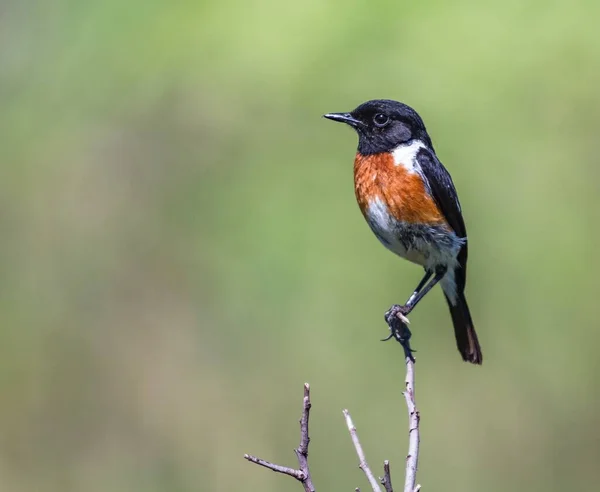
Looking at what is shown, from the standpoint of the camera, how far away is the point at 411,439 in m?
3.30

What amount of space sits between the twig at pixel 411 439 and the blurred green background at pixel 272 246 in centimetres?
314

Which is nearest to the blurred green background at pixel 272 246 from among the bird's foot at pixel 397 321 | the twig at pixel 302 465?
the bird's foot at pixel 397 321

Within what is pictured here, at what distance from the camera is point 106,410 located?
7477mm

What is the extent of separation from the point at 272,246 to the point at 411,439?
4.68m

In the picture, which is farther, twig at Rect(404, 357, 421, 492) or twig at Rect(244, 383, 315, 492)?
twig at Rect(404, 357, 421, 492)

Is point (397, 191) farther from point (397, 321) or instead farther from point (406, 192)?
point (397, 321)

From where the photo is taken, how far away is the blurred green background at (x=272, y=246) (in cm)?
701

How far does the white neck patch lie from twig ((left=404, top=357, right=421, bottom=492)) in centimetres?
137

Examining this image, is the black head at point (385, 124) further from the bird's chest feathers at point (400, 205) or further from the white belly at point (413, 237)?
the white belly at point (413, 237)

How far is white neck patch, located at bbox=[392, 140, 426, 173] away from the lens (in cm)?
494

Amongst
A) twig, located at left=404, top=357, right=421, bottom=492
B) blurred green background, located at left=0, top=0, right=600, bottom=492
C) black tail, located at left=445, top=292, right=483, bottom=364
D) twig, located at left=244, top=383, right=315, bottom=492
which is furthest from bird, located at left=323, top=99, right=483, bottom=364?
blurred green background, located at left=0, top=0, right=600, bottom=492

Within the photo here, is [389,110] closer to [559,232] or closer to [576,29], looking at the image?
[559,232]

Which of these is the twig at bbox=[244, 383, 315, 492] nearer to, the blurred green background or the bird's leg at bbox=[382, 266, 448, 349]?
the bird's leg at bbox=[382, 266, 448, 349]

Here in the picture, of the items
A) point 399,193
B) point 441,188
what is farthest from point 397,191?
point 441,188
